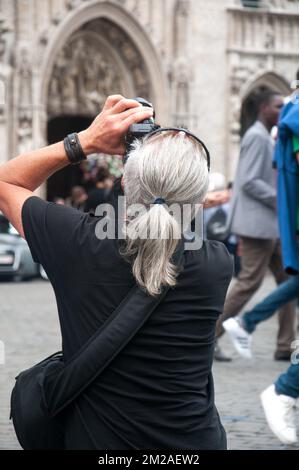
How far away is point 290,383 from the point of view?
214 inches

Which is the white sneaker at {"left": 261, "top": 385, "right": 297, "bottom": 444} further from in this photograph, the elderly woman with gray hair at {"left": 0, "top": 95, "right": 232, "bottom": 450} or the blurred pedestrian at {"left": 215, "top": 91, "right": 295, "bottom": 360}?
the blurred pedestrian at {"left": 215, "top": 91, "right": 295, "bottom": 360}

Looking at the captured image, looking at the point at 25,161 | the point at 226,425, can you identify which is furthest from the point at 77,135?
the point at 226,425

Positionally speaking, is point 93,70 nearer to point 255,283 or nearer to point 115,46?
point 115,46

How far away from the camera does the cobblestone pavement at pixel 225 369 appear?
5863 millimetres

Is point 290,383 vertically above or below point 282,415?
above

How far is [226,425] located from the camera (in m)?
6.12

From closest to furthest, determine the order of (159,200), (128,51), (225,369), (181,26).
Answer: (159,200) < (225,369) < (128,51) < (181,26)

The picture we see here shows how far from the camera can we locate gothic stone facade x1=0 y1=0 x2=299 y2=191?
2450cm

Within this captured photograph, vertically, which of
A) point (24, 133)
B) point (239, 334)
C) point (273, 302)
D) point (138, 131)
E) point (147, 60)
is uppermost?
point (138, 131)

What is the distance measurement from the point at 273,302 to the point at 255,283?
27.2 inches

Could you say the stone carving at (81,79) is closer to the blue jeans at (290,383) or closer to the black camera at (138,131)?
the blue jeans at (290,383)

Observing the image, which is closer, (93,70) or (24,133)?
(24,133)

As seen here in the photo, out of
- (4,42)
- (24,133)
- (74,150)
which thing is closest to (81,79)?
(24,133)

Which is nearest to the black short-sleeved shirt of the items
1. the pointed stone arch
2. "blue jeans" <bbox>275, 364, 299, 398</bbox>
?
"blue jeans" <bbox>275, 364, 299, 398</bbox>
